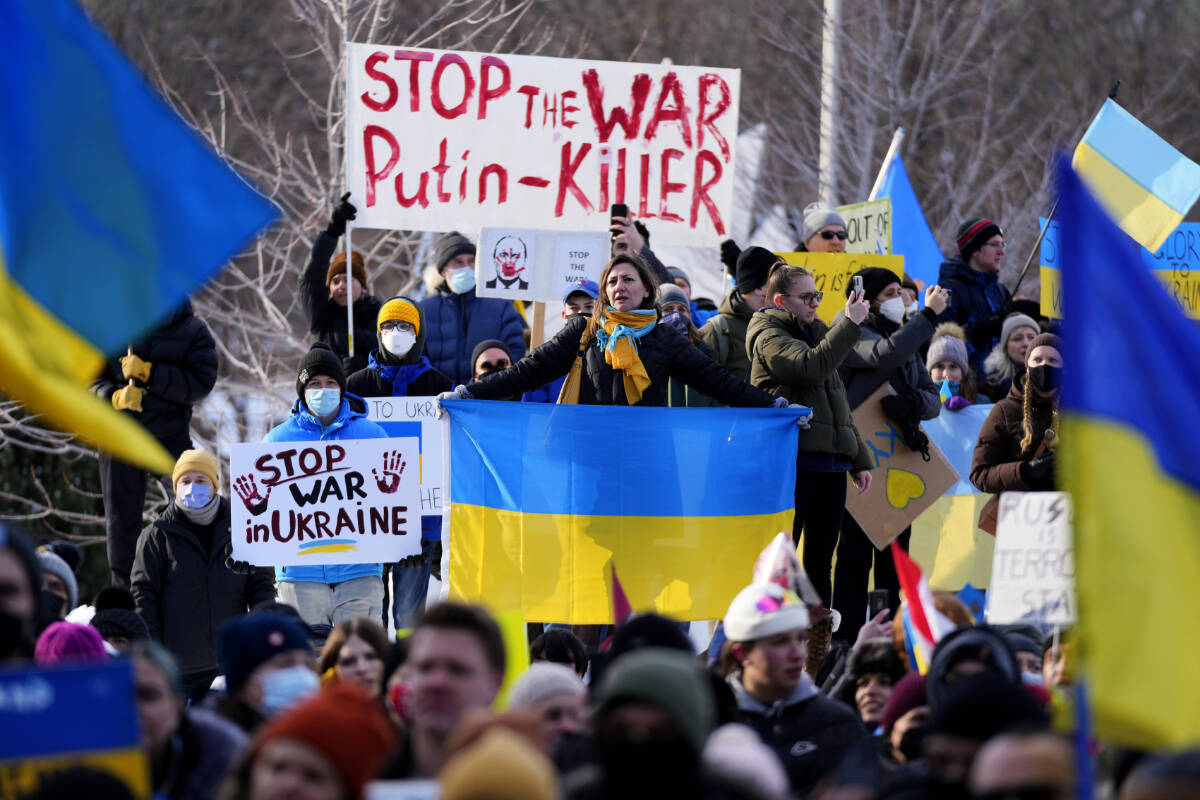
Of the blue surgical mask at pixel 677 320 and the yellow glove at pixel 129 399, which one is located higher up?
the blue surgical mask at pixel 677 320

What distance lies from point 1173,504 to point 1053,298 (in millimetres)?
7304

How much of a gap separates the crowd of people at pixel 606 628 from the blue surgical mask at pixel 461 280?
1 cm

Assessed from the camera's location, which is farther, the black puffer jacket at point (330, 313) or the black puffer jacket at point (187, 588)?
the black puffer jacket at point (330, 313)

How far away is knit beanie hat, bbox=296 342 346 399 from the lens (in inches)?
376

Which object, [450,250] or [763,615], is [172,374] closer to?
[450,250]

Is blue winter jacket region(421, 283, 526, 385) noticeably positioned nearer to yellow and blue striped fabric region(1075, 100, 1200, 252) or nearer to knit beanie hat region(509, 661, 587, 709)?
yellow and blue striped fabric region(1075, 100, 1200, 252)

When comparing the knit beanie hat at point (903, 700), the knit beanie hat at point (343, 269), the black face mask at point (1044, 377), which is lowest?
the knit beanie hat at point (903, 700)

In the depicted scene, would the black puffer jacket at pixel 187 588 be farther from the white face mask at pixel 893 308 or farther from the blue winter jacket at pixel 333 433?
the white face mask at pixel 893 308

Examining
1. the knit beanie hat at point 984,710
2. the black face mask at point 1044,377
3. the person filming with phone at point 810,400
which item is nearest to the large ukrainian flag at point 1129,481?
the knit beanie hat at point 984,710

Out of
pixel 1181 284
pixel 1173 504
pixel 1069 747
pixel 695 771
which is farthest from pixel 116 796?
pixel 1181 284

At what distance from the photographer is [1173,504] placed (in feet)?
14.6

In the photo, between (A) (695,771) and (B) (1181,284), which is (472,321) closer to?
(B) (1181,284)

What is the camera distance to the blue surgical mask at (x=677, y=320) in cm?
964

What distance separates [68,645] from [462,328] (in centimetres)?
504
